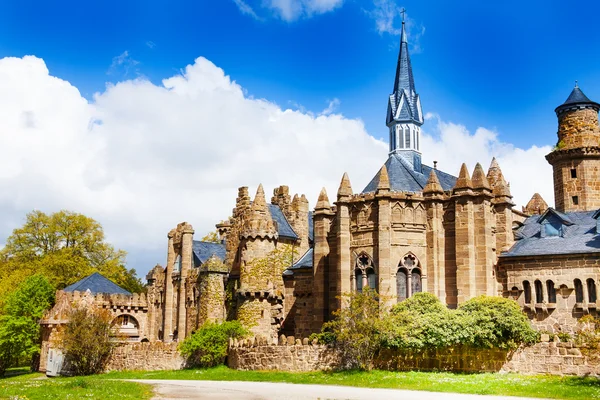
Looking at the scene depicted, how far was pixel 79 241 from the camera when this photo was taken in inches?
3081

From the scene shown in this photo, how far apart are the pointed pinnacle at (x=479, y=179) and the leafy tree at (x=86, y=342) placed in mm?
27322

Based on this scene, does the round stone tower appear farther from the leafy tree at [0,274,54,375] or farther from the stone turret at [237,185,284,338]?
the leafy tree at [0,274,54,375]

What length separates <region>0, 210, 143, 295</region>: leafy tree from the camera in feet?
247

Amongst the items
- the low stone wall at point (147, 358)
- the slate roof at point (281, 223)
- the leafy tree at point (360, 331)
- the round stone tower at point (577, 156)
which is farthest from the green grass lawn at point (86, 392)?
the round stone tower at point (577, 156)

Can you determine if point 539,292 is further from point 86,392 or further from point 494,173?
point 86,392

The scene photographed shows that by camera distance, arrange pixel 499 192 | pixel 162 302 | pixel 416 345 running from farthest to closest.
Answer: pixel 162 302, pixel 499 192, pixel 416 345

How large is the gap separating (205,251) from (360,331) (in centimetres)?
2772

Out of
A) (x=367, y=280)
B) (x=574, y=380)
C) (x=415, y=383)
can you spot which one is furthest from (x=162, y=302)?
(x=574, y=380)

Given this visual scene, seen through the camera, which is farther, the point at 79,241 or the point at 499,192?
the point at 79,241

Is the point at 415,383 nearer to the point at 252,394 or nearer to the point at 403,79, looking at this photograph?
the point at 252,394

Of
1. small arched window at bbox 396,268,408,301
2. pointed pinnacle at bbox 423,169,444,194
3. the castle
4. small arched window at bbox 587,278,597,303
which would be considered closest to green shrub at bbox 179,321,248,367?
A: the castle

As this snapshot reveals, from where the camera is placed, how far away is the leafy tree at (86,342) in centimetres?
4922

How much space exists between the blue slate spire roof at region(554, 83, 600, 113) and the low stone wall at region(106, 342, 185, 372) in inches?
1388

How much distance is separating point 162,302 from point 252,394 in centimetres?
3883
